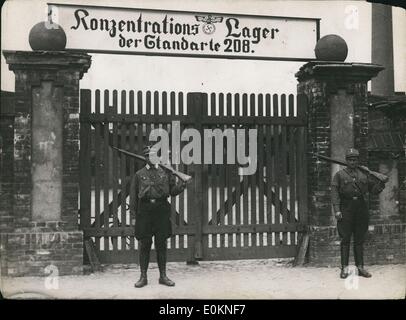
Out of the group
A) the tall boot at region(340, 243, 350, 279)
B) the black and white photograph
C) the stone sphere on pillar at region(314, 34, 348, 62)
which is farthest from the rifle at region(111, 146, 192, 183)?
the stone sphere on pillar at region(314, 34, 348, 62)

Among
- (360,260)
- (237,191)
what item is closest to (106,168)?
(237,191)

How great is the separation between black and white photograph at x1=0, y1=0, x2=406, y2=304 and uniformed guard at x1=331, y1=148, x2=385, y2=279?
0.02m

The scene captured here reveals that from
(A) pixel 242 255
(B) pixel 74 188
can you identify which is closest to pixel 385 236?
(A) pixel 242 255

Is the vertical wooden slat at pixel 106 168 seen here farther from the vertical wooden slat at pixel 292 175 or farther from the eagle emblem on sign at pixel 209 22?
the vertical wooden slat at pixel 292 175

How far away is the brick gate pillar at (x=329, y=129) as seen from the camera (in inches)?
281

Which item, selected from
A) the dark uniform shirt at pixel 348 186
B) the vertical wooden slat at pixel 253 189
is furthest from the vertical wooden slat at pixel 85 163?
the dark uniform shirt at pixel 348 186

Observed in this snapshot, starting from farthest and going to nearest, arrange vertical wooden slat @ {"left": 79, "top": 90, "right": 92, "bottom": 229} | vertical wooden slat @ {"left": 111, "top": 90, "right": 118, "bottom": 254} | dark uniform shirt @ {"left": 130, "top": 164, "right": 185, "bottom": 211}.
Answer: vertical wooden slat @ {"left": 111, "top": 90, "right": 118, "bottom": 254} < vertical wooden slat @ {"left": 79, "top": 90, "right": 92, "bottom": 229} < dark uniform shirt @ {"left": 130, "top": 164, "right": 185, "bottom": 211}

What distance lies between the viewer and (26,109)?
21.2 feet

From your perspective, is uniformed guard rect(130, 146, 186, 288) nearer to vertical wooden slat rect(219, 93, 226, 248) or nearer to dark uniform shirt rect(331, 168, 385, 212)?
vertical wooden slat rect(219, 93, 226, 248)

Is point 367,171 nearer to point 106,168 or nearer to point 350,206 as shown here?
point 350,206

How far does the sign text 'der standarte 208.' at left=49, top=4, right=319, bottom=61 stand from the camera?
688 centimetres

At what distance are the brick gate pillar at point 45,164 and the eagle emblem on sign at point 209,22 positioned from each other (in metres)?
1.76

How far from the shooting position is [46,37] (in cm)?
655

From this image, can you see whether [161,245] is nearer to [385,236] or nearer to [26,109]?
[26,109]
